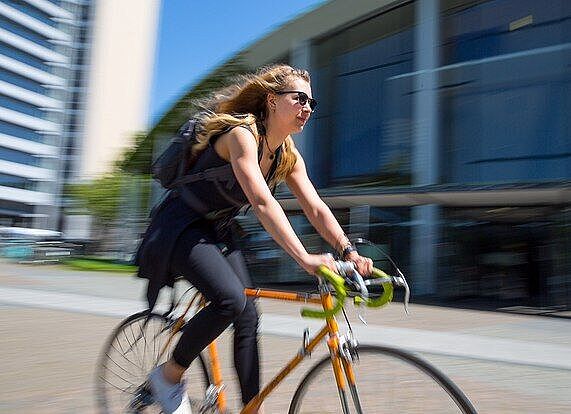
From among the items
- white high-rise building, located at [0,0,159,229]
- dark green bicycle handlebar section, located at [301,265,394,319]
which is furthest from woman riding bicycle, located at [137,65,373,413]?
white high-rise building, located at [0,0,159,229]

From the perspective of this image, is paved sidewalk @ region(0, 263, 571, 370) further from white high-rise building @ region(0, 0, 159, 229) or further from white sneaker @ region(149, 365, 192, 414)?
white high-rise building @ region(0, 0, 159, 229)

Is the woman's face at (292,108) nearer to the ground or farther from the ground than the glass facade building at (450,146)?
nearer to the ground

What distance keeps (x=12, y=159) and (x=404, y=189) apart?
Result: 7149 centimetres

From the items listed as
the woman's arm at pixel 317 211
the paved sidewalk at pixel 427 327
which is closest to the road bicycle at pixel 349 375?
the woman's arm at pixel 317 211

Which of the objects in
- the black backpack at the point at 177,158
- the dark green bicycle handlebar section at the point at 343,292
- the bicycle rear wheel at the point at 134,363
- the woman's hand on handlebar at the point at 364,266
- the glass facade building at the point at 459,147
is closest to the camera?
the dark green bicycle handlebar section at the point at 343,292

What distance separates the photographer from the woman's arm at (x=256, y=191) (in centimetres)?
224

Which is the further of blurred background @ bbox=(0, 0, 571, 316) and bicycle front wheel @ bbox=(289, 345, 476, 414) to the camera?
blurred background @ bbox=(0, 0, 571, 316)

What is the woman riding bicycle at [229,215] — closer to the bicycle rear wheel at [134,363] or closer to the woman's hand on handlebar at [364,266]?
the woman's hand on handlebar at [364,266]

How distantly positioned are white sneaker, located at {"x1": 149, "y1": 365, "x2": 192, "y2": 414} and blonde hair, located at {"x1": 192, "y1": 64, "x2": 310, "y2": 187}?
0.95 meters

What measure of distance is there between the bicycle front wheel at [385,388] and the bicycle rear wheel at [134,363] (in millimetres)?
→ 718

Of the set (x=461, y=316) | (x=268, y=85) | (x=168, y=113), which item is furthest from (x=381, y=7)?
(x=268, y=85)

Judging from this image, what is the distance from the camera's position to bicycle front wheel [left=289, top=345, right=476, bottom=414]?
196cm

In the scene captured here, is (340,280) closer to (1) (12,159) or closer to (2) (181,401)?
(2) (181,401)

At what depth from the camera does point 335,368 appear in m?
2.17
